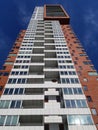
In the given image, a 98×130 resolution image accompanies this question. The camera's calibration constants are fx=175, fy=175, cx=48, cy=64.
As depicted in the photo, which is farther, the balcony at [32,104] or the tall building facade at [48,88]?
the balcony at [32,104]

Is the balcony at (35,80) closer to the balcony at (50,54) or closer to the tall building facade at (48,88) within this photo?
the tall building facade at (48,88)

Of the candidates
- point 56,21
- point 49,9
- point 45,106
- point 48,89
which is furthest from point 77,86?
point 49,9

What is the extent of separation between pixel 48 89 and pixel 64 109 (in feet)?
25.3

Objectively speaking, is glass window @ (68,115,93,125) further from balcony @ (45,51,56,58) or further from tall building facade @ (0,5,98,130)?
balcony @ (45,51,56,58)

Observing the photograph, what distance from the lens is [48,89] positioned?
3831cm

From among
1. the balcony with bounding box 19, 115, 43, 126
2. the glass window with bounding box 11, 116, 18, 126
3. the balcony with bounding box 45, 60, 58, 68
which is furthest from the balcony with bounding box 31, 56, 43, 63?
the glass window with bounding box 11, 116, 18, 126

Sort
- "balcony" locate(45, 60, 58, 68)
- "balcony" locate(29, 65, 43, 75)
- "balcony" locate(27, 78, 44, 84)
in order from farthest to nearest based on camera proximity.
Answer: "balcony" locate(45, 60, 58, 68) → "balcony" locate(29, 65, 43, 75) → "balcony" locate(27, 78, 44, 84)

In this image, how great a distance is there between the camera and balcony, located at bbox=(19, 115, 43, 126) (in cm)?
3225

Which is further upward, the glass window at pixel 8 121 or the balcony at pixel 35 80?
the balcony at pixel 35 80

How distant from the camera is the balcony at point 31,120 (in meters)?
32.2

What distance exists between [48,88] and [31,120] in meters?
8.04

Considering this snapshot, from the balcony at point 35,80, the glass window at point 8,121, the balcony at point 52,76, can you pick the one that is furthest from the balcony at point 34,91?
the glass window at point 8,121

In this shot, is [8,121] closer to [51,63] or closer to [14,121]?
[14,121]

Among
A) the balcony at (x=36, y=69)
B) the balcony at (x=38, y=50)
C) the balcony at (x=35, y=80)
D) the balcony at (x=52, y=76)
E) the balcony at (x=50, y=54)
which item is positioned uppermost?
the balcony at (x=38, y=50)
